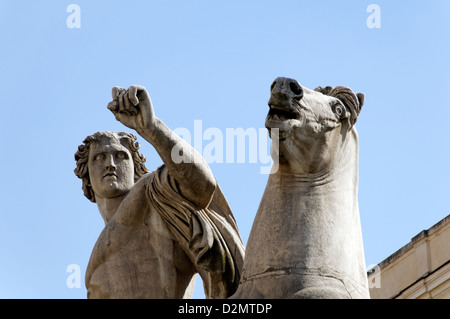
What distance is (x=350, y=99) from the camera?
1241 centimetres

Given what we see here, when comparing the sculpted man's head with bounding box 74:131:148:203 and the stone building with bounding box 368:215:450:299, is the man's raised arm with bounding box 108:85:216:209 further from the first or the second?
the stone building with bounding box 368:215:450:299

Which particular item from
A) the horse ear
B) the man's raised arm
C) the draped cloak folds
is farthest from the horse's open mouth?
the draped cloak folds

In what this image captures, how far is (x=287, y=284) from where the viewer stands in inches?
458

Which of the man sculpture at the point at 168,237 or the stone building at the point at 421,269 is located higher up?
the stone building at the point at 421,269

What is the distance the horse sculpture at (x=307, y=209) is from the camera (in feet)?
38.4

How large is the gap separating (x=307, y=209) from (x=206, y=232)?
5.31 feet

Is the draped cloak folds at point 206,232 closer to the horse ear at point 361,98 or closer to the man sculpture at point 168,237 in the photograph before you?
the man sculpture at point 168,237

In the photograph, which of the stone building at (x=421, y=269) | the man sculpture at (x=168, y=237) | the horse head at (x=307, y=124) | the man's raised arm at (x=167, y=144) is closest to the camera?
the horse head at (x=307, y=124)

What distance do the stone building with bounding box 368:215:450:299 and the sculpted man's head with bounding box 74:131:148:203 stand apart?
16491 mm

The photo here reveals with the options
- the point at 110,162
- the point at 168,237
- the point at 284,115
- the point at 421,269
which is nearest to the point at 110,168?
the point at 110,162

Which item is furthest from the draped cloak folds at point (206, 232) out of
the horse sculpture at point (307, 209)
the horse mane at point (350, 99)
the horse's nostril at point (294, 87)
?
the horse's nostril at point (294, 87)

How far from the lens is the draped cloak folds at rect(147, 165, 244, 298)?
13.3m

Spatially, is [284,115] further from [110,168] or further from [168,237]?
[110,168]

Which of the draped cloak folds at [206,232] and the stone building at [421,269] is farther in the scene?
the stone building at [421,269]
